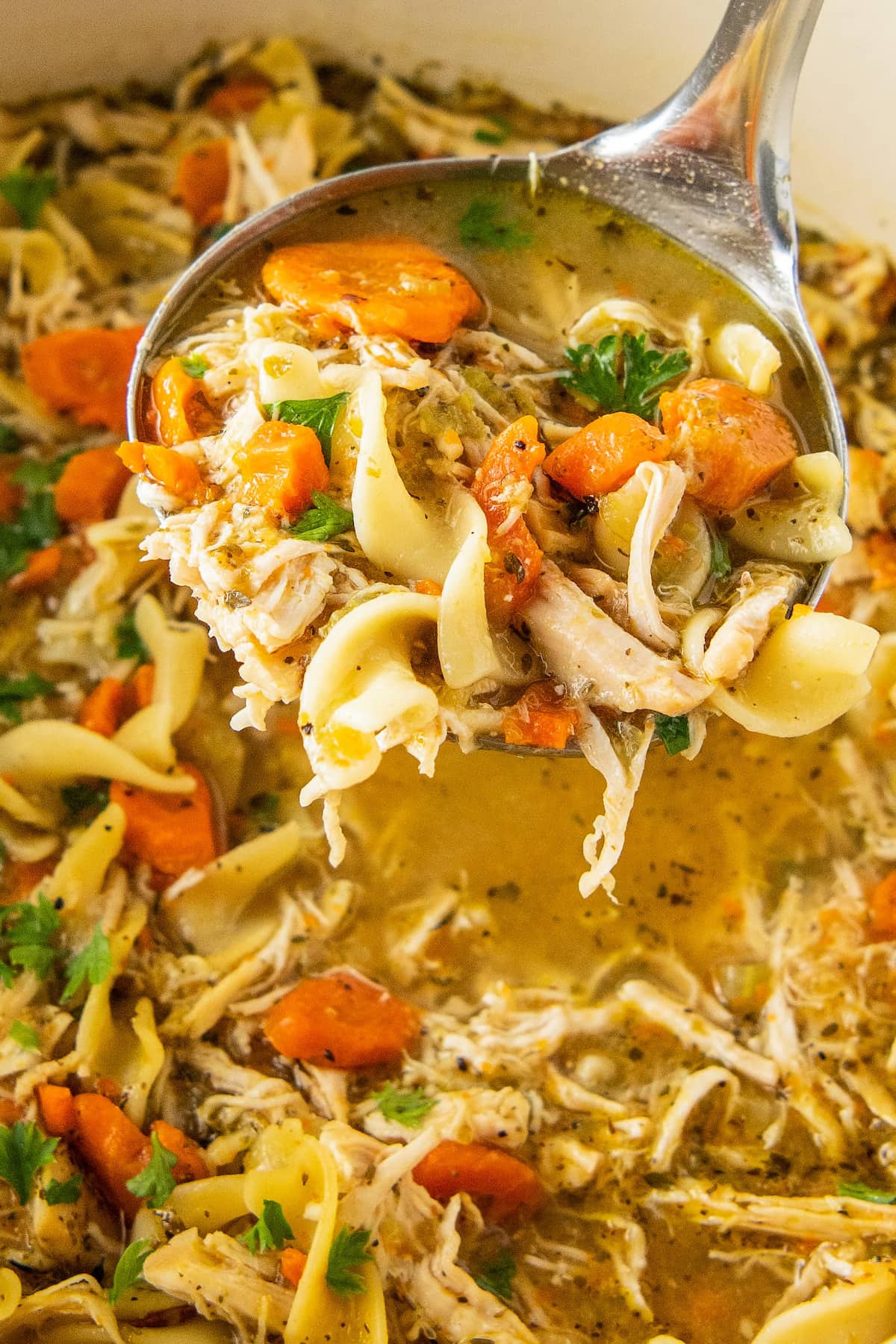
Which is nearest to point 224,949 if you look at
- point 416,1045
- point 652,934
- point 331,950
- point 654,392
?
point 331,950

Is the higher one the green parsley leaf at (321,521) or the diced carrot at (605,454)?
the diced carrot at (605,454)

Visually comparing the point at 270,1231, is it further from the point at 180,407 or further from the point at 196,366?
the point at 196,366

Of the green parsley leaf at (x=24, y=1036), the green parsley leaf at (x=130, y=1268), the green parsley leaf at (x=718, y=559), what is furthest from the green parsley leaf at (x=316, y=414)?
the green parsley leaf at (x=130, y=1268)

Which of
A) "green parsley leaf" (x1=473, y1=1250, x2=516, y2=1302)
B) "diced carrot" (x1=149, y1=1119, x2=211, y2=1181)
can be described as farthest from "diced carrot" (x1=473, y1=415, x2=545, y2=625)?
"green parsley leaf" (x1=473, y1=1250, x2=516, y2=1302)

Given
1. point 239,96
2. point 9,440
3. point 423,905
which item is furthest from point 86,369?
point 423,905

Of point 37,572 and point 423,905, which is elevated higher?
point 37,572

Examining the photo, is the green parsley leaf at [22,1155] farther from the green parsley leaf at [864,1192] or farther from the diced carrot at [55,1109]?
the green parsley leaf at [864,1192]
